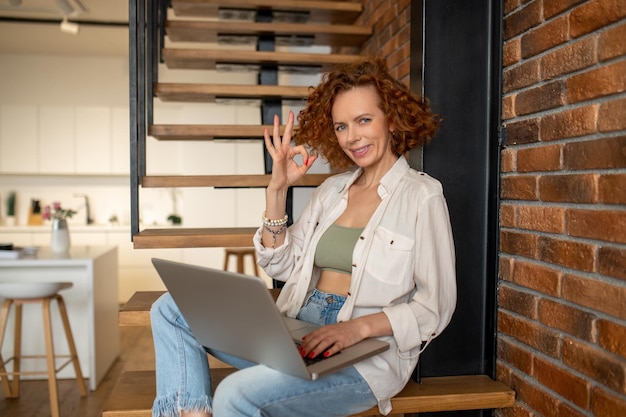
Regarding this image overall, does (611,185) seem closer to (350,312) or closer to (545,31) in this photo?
(545,31)

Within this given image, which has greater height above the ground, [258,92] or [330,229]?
[258,92]

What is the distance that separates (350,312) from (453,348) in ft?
1.69

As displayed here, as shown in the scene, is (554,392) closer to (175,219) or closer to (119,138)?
(175,219)

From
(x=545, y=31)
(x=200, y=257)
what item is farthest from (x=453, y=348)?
(x=200, y=257)

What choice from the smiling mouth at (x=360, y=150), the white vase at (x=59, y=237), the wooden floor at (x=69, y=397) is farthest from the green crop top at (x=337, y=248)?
the white vase at (x=59, y=237)

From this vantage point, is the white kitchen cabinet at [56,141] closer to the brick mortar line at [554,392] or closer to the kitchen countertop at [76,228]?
the kitchen countertop at [76,228]

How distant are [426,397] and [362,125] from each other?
2.71 feet

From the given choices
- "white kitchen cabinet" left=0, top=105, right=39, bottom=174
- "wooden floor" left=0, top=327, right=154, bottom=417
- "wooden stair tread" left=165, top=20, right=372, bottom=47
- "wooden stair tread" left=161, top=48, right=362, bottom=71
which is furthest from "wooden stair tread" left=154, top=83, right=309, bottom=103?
"white kitchen cabinet" left=0, top=105, right=39, bottom=174

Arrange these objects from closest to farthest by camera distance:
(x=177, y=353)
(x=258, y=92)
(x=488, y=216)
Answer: (x=177, y=353), (x=488, y=216), (x=258, y=92)

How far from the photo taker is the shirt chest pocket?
1658mm

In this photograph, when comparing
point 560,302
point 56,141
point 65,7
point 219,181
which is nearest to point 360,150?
point 560,302

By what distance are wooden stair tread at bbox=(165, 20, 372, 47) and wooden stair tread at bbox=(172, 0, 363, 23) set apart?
0.38 feet

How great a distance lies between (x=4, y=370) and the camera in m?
3.60

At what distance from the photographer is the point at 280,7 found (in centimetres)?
318
